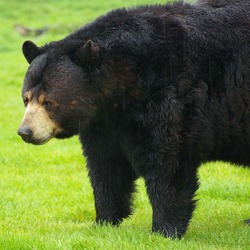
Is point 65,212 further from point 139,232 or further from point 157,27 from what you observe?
point 157,27

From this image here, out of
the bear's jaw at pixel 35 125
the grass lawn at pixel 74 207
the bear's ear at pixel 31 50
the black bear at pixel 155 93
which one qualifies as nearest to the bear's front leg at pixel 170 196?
the black bear at pixel 155 93

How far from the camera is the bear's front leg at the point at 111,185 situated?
609 cm

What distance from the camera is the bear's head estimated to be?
17.9 feet

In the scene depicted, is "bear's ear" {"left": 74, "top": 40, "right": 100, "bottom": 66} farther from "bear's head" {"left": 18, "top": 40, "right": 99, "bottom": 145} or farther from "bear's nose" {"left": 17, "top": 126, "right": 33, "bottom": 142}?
"bear's nose" {"left": 17, "top": 126, "right": 33, "bottom": 142}

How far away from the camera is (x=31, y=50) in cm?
570

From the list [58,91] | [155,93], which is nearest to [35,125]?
[58,91]

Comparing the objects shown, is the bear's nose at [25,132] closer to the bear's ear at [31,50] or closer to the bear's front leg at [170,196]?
the bear's ear at [31,50]

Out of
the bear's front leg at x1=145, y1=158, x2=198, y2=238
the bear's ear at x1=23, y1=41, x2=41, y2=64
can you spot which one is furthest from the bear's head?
the bear's front leg at x1=145, y1=158, x2=198, y2=238

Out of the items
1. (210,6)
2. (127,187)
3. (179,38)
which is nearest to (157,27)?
(179,38)

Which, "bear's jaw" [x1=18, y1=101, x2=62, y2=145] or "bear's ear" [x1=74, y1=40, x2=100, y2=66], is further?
"bear's ear" [x1=74, y1=40, x2=100, y2=66]

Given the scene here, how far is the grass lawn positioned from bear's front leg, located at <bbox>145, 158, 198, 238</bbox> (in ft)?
0.55

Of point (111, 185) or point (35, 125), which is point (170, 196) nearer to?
point (111, 185)

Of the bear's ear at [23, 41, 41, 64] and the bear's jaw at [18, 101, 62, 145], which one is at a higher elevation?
the bear's ear at [23, 41, 41, 64]

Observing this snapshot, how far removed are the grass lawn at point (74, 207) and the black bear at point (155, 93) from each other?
Answer: 18.6 inches
